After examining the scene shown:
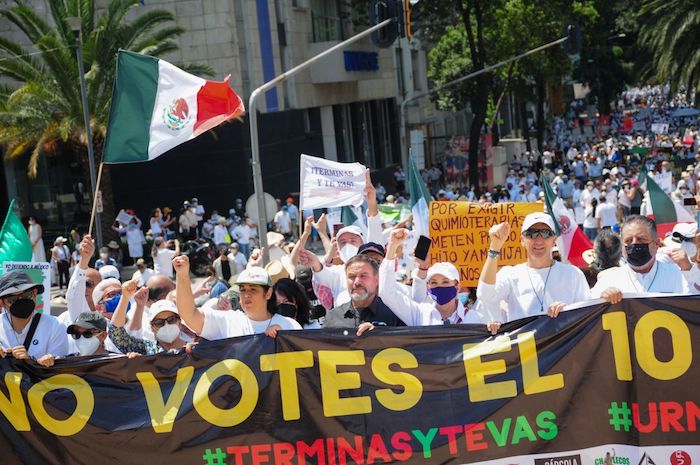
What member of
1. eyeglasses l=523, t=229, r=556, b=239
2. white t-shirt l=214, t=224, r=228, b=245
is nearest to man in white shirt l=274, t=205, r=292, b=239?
white t-shirt l=214, t=224, r=228, b=245

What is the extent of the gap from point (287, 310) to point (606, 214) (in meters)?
16.4

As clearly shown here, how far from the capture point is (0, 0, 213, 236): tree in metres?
26.5

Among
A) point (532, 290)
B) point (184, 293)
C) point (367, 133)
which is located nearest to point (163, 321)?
point (184, 293)

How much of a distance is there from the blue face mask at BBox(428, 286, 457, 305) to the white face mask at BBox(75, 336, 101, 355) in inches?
81.6

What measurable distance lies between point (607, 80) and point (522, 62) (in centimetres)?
3405

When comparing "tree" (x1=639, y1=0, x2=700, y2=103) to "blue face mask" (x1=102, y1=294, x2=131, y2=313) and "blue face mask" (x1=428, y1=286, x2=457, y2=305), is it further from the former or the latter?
"blue face mask" (x1=428, y1=286, x2=457, y2=305)

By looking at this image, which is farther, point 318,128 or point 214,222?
point 318,128

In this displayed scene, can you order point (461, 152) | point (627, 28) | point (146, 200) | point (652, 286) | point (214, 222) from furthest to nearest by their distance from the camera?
point (627, 28) < point (461, 152) < point (146, 200) < point (214, 222) < point (652, 286)

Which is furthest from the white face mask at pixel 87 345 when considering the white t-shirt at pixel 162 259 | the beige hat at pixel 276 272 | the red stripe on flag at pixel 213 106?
the white t-shirt at pixel 162 259

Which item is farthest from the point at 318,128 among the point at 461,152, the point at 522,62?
the point at 522,62

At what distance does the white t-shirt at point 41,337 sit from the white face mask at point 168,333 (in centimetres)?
57

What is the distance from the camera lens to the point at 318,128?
4172 centimetres

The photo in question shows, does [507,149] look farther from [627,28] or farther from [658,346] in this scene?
[658,346]

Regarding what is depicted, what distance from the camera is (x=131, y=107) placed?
31.6ft
